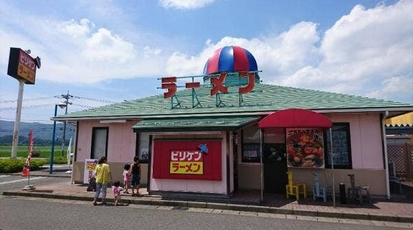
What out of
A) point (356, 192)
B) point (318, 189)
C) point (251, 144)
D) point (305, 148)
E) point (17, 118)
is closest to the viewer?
point (356, 192)

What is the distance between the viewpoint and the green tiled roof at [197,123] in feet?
33.5

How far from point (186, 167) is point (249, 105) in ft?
12.8

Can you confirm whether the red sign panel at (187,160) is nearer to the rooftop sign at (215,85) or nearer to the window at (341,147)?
the rooftop sign at (215,85)

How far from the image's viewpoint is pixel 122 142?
→ 44.2ft

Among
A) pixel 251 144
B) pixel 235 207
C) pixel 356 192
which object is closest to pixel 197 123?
pixel 251 144

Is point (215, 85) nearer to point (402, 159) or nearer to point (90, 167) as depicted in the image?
point (90, 167)

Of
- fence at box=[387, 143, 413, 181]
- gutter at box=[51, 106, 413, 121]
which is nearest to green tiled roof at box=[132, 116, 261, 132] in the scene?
gutter at box=[51, 106, 413, 121]

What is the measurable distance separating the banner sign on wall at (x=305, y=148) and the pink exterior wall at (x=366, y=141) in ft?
3.89

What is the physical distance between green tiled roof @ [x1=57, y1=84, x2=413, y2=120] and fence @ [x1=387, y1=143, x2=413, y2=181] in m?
5.53

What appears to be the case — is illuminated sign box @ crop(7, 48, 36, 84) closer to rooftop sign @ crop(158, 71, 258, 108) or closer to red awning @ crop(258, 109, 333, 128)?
rooftop sign @ crop(158, 71, 258, 108)

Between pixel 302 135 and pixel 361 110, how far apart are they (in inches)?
88.6

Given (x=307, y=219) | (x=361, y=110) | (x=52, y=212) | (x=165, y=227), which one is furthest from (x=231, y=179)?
(x=52, y=212)

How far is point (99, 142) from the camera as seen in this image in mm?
13977

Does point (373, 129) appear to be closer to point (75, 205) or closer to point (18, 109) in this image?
point (75, 205)
